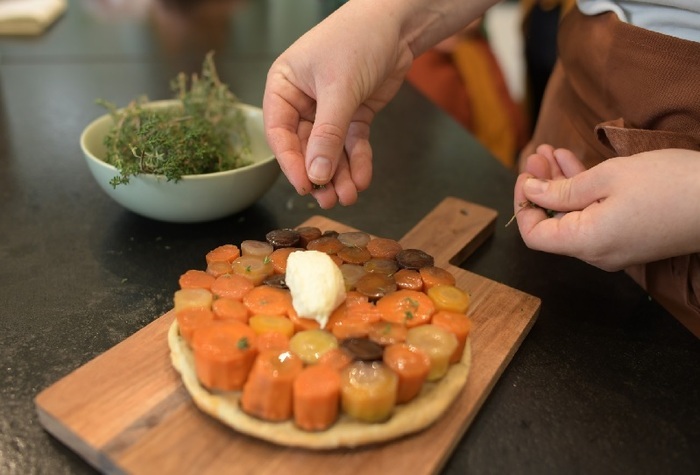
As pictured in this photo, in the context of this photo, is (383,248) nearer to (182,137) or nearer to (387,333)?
(387,333)

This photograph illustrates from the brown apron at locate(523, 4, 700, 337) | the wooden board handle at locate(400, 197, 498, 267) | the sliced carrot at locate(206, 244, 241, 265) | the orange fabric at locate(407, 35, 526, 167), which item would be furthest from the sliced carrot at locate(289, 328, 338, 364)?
the orange fabric at locate(407, 35, 526, 167)

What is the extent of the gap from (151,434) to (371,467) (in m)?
0.27

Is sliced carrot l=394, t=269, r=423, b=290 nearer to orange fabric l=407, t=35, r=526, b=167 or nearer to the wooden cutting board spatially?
the wooden cutting board

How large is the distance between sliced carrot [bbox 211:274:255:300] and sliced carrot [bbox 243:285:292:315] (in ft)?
0.03

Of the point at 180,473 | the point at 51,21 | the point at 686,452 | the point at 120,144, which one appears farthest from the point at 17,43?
the point at 686,452

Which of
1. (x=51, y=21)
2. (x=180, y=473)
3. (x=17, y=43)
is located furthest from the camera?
(x=51, y=21)

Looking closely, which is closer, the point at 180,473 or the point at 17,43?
the point at 180,473

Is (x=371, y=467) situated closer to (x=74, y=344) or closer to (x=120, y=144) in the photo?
(x=74, y=344)

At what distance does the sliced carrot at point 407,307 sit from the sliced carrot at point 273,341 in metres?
0.15

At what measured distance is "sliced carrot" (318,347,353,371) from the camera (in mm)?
828

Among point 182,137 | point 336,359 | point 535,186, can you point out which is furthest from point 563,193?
point 182,137

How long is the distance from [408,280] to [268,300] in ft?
0.72

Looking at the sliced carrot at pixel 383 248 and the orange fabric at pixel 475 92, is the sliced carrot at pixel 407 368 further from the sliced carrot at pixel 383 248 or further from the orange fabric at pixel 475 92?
the orange fabric at pixel 475 92

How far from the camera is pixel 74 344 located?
3.20ft
